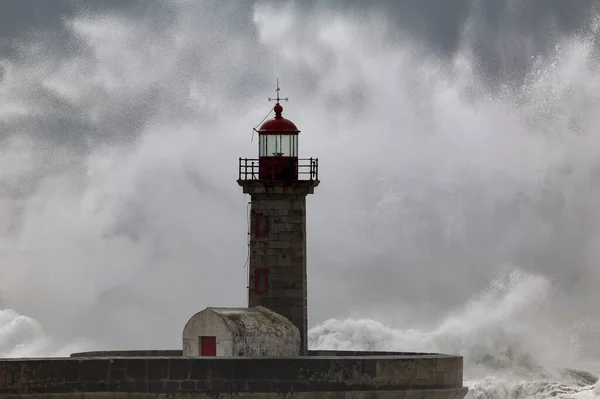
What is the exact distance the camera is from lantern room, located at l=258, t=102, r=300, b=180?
93.5ft

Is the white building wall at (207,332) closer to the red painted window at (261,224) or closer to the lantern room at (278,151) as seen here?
the red painted window at (261,224)

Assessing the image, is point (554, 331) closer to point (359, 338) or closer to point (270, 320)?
point (359, 338)

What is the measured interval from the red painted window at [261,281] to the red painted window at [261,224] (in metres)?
0.55

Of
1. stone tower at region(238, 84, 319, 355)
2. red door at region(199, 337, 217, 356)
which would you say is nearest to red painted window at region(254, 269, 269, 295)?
stone tower at region(238, 84, 319, 355)

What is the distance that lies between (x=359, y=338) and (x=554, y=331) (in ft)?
15.2

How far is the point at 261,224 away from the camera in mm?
28328

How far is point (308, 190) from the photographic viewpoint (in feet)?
93.2

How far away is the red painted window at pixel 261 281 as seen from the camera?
2822cm

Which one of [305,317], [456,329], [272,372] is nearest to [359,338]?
[456,329]

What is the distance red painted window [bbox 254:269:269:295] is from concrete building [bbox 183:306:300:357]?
99 centimetres

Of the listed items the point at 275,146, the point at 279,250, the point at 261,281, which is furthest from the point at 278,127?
the point at 261,281

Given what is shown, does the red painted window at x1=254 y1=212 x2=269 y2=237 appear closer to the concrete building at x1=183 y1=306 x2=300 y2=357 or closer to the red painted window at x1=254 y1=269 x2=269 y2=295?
the red painted window at x1=254 y1=269 x2=269 y2=295

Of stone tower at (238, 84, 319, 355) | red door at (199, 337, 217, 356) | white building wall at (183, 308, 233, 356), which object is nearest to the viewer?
white building wall at (183, 308, 233, 356)

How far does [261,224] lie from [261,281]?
84 centimetres
